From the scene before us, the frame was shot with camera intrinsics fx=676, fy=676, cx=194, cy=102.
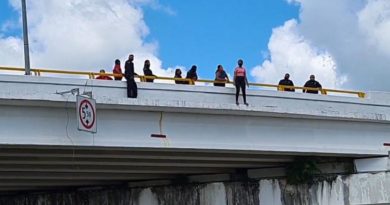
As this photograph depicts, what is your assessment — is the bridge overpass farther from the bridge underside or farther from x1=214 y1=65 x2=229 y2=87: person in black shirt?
x1=214 y1=65 x2=229 y2=87: person in black shirt

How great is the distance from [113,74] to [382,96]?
10.2m

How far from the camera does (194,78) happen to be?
21422mm

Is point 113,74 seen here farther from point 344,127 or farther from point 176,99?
point 344,127

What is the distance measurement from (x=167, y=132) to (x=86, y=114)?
117 inches

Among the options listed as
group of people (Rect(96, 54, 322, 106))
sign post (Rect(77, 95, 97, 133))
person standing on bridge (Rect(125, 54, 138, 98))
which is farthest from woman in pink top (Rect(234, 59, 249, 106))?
sign post (Rect(77, 95, 97, 133))

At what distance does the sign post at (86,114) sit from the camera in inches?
644

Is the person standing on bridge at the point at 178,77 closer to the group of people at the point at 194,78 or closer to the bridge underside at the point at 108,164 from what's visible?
the group of people at the point at 194,78

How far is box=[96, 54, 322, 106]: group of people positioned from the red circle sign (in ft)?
6.97

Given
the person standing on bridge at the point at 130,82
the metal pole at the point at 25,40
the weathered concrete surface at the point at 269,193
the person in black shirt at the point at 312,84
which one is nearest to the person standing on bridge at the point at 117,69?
the person standing on bridge at the point at 130,82

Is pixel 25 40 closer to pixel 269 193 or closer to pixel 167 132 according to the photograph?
pixel 167 132

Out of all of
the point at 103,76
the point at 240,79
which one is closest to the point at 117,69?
the point at 103,76

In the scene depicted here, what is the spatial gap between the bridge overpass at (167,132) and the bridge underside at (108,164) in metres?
0.03

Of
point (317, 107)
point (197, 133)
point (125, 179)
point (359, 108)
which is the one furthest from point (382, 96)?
point (125, 179)

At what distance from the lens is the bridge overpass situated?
55.4 feet
